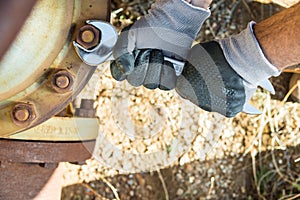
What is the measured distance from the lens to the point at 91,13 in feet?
3.68

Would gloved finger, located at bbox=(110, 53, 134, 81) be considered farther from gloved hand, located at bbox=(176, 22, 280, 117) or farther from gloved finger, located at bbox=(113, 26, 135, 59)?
gloved hand, located at bbox=(176, 22, 280, 117)

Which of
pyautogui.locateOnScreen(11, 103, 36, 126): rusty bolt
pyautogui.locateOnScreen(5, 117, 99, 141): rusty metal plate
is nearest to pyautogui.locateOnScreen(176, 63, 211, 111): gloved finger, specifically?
pyautogui.locateOnScreen(5, 117, 99, 141): rusty metal plate

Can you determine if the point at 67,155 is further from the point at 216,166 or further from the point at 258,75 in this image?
the point at 216,166

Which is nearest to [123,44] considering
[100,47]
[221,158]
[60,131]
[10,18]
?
[100,47]

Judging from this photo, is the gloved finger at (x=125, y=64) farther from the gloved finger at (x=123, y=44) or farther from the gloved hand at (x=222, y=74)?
the gloved hand at (x=222, y=74)

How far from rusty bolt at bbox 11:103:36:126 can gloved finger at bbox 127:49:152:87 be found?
27 cm

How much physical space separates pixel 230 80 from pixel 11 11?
852mm

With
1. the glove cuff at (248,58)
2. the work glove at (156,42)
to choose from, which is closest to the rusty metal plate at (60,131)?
the work glove at (156,42)

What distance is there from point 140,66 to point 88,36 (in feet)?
0.69

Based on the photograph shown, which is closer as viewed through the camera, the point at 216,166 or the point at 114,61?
the point at 114,61

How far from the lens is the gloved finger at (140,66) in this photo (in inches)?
49.7

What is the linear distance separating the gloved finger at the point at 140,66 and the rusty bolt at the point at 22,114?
27cm

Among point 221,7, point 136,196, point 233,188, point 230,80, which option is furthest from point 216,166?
point 230,80

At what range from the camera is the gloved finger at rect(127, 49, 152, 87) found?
1.26m
